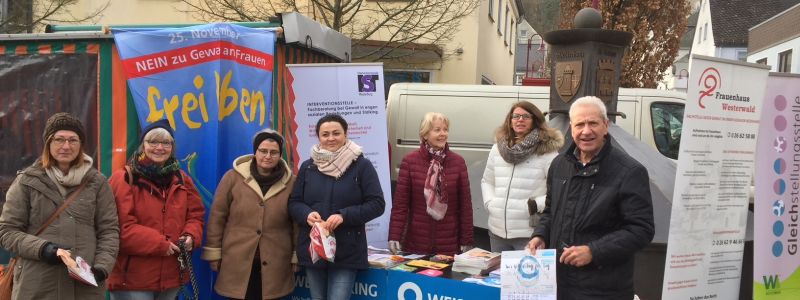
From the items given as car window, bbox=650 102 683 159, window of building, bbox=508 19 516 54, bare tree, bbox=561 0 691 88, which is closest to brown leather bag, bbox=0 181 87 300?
car window, bbox=650 102 683 159

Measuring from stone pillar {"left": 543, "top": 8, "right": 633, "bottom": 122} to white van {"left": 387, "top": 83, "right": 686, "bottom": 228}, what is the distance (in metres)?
1.81

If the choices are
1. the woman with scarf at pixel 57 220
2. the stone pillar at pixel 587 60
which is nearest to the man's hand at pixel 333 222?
the woman with scarf at pixel 57 220

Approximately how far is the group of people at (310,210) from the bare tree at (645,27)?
430 inches

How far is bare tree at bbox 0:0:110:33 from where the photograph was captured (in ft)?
38.9

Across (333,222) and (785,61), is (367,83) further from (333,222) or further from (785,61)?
(785,61)

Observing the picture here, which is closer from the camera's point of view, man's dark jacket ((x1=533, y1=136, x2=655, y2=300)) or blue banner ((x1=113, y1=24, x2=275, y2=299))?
man's dark jacket ((x1=533, y1=136, x2=655, y2=300))

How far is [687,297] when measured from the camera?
3.80 m

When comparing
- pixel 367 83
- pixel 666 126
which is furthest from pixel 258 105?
pixel 666 126

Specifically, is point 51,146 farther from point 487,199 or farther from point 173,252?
point 487,199

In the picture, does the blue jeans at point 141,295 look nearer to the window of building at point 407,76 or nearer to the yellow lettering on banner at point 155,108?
the yellow lettering on banner at point 155,108

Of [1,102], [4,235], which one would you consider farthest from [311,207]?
[1,102]

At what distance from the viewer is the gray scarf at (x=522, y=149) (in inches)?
157

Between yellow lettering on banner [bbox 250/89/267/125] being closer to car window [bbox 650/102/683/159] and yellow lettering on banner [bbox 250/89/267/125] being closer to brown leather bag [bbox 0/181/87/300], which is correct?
brown leather bag [bbox 0/181/87/300]

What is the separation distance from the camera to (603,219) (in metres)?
2.82
